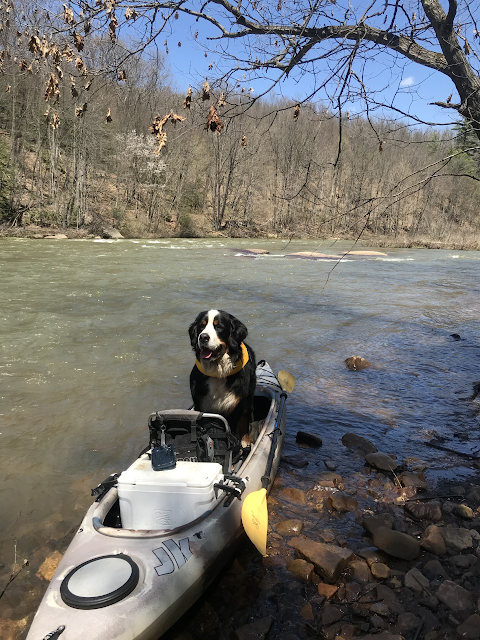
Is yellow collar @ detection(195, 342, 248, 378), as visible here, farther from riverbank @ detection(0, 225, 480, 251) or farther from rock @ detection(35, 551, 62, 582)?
riverbank @ detection(0, 225, 480, 251)

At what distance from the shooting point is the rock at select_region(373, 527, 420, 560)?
120 inches

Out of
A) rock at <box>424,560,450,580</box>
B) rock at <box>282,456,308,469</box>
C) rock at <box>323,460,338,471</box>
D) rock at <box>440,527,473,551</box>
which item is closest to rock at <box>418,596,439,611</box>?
rock at <box>424,560,450,580</box>

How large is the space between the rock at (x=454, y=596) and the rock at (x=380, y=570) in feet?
1.02

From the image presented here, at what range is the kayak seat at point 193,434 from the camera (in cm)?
339

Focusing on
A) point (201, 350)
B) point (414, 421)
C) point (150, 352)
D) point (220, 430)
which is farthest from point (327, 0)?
point (150, 352)

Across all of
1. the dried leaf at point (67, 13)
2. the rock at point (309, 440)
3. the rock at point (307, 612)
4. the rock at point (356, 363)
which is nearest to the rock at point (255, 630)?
the rock at point (307, 612)

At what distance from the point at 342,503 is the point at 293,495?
42 cm

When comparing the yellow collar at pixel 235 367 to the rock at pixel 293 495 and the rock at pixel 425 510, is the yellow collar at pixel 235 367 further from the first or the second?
the rock at pixel 425 510

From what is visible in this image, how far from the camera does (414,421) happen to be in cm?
556

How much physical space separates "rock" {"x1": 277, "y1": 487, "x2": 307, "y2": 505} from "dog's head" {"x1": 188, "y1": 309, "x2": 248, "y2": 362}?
4.19 ft

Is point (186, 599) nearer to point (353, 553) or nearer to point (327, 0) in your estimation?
point (353, 553)

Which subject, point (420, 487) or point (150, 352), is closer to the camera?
point (420, 487)

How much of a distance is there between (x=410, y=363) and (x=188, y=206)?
108ft

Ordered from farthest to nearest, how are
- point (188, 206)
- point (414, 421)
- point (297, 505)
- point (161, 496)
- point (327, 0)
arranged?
point (188, 206)
point (414, 421)
point (297, 505)
point (327, 0)
point (161, 496)
